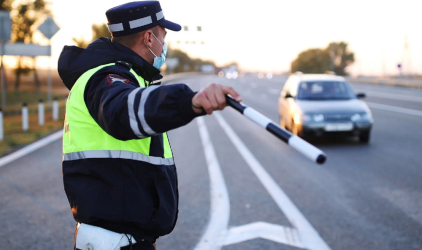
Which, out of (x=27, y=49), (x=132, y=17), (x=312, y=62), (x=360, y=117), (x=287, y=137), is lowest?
(x=312, y=62)

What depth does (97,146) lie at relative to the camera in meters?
1.96

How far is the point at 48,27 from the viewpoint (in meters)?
18.0

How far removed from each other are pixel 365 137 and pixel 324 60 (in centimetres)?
12058

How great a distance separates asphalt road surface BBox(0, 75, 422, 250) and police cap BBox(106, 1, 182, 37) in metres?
2.90

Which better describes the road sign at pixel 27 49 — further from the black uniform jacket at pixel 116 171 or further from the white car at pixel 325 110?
the black uniform jacket at pixel 116 171

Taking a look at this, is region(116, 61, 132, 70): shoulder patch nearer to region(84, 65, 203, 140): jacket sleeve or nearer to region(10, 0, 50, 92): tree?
region(84, 65, 203, 140): jacket sleeve

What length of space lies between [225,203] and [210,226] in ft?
3.36

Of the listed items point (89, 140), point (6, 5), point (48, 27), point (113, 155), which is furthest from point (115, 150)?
point (6, 5)

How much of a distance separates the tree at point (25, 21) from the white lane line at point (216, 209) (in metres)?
37.1

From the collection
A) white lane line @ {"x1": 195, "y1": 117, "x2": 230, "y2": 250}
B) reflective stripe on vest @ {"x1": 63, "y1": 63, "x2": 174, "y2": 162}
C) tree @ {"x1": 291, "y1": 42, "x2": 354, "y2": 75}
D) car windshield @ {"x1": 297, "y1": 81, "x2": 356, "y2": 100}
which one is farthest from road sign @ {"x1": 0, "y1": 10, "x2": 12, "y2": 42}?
tree @ {"x1": 291, "y1": 42, "x2": 354, "y2": 75}

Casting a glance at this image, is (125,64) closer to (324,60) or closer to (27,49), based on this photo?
(27,49)

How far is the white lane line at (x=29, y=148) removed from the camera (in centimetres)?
931

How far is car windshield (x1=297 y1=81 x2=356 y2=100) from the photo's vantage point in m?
12.6

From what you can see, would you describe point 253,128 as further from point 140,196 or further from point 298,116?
point 140,196
